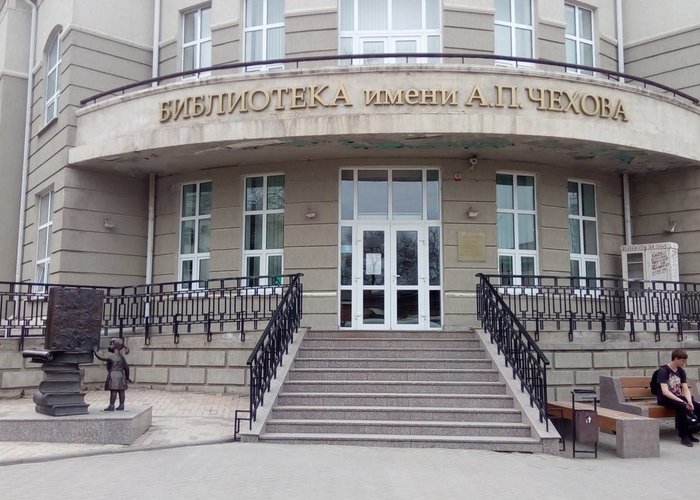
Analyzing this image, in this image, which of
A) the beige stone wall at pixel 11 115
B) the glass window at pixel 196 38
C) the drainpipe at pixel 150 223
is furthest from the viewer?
the beige stone wall at pixel 11 115

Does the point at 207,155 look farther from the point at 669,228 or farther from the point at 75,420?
the point at 669,228

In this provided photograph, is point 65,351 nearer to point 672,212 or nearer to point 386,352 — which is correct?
point 386,352

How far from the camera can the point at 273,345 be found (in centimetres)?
939

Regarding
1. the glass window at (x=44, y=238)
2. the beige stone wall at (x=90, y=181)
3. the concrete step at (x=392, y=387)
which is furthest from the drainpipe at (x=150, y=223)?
the concrete step at (x=392, y=387)

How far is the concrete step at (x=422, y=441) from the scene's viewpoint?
7.97 meters

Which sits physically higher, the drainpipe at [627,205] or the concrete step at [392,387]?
the drainpipe at [627,205]

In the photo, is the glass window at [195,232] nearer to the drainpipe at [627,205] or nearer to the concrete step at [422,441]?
the concrete step at [422,441]

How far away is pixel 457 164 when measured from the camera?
13125 millimetres

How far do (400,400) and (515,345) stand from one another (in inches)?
72.6

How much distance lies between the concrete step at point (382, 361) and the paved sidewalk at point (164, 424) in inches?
47.2

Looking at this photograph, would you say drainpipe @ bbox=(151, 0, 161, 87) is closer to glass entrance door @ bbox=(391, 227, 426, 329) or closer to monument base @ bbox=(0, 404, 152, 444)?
glass entrance door @ bbox=(391, 227, 426, 329)

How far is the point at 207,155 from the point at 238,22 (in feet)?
10.5

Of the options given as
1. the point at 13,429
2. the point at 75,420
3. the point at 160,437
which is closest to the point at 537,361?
the point at 160,437

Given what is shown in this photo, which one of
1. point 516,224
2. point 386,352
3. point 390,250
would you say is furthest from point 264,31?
point 386,352
